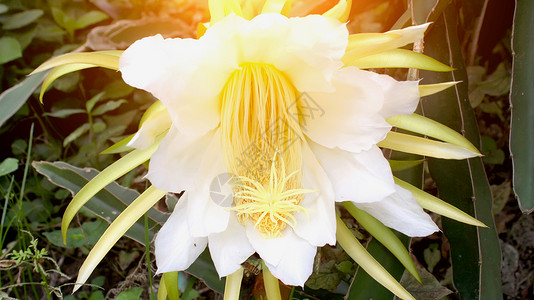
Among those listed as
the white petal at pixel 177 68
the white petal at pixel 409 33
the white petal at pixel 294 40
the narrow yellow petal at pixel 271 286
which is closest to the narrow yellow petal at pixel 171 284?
the narrow yellow petal at pixel 271 286

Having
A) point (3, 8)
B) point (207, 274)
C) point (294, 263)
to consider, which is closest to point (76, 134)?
point (3, 8)

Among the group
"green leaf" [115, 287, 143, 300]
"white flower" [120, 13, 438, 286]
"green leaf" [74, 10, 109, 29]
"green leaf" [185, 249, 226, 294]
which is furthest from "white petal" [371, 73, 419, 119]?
"green leaf" [74, 10, 109, 29]

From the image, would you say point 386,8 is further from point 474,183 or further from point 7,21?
point 7,21

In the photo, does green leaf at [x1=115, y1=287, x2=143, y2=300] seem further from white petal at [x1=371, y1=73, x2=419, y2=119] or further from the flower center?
white petal at [x1=371, y1=73, x2=419, y2=119]

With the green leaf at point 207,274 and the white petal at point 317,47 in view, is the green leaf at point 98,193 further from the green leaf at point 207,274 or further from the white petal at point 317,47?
the white petal at point 317,47

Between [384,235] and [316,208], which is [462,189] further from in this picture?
[316,208]
